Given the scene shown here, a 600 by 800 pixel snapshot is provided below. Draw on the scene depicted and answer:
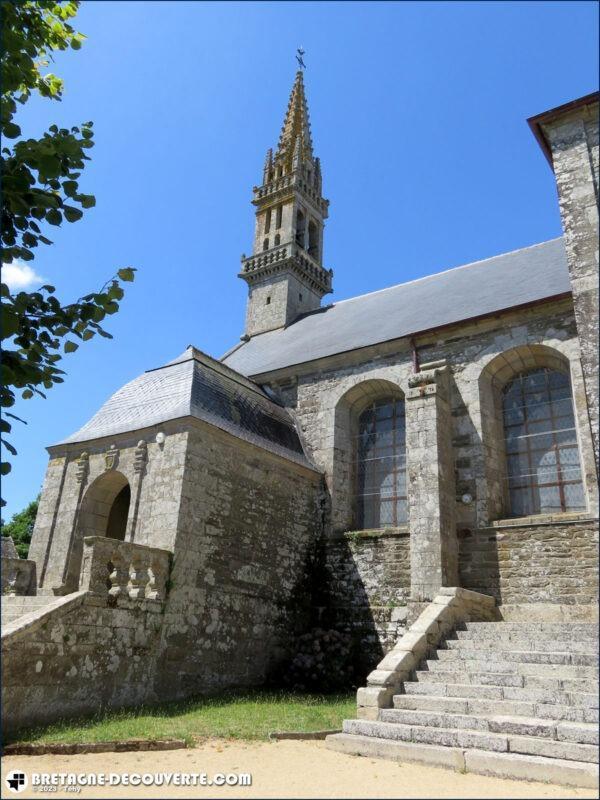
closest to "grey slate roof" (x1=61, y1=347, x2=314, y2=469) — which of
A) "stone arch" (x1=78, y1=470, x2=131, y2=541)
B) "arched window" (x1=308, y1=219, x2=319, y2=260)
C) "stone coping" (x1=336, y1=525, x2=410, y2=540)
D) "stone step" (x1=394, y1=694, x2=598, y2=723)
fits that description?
"stone arch" (x1=78, y1=470, x2=131, y2=541)

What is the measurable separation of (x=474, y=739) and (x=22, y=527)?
22506mm

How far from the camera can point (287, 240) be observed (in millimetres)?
20328

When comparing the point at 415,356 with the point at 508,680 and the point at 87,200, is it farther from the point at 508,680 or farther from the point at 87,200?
the point at 87,200

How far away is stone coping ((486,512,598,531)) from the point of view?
9078mm

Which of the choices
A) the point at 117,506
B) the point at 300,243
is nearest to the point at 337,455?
the point at 117,506

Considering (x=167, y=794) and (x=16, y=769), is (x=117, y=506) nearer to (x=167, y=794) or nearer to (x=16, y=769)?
(x=16, y=769)

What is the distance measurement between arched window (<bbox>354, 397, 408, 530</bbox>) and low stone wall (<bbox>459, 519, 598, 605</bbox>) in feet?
5.94

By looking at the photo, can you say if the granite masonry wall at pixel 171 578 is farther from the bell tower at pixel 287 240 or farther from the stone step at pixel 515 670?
the bell tower at pixel 287 240

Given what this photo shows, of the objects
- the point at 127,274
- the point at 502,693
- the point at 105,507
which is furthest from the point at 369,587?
the point at 127,274

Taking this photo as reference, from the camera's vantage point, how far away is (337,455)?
12148 millimetres

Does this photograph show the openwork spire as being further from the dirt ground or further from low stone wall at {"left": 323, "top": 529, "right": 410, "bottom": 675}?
the dirt ground

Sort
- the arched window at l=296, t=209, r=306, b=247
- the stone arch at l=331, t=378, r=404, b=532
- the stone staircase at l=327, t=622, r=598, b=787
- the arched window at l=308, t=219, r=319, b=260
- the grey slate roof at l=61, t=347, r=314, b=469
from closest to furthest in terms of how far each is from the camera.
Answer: the stone staircase at l=327, t=622, r=598, b=787 < the grey slate roof at l=61, t=347, r=314, b=469 < the stone arch at l=331, t=378, r=404, b=532 < the arched window at l=296, t=209, r=306, b=247 < the arched window at l=308, t=219, r=319, b=260

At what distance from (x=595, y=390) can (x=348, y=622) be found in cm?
618

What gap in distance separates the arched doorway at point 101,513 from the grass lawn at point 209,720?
3.33 meters
